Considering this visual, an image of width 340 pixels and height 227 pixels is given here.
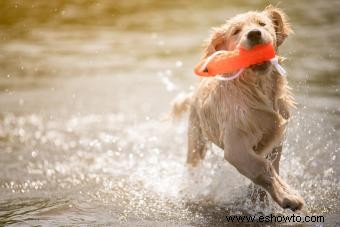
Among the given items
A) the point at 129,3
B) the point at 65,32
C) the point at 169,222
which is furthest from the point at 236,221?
the point at 129,3

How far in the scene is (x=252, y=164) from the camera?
18.5ft

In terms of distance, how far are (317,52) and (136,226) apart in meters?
5.56

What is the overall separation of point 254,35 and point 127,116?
4.12 meters

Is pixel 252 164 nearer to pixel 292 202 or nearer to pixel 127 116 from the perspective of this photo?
pixel 292 202

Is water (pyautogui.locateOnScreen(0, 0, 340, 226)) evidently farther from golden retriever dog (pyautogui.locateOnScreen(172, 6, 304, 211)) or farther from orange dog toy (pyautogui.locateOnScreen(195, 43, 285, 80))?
orange dog toy (pyautogui.locateOnScreen(195, 43, 285, 80))

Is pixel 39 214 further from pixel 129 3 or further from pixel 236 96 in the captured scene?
pixel 129 3

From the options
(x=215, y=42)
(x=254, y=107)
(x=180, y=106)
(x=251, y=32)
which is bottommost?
(x=180, y=106)

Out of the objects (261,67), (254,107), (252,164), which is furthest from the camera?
(254,107)

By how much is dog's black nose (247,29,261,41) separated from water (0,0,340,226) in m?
1.59

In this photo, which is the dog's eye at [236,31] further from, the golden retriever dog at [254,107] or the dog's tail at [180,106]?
the dog's tail at [180,106]

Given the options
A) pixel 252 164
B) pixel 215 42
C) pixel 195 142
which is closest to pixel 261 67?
pixel 215 42

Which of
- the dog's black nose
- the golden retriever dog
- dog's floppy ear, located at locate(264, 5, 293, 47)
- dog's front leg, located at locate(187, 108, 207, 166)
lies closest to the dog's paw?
the golden retriever dog

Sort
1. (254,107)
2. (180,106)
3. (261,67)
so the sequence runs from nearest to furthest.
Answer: (261,67) → (254,107) → (180,106)

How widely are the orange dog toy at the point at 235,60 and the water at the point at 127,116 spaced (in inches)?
50.8
